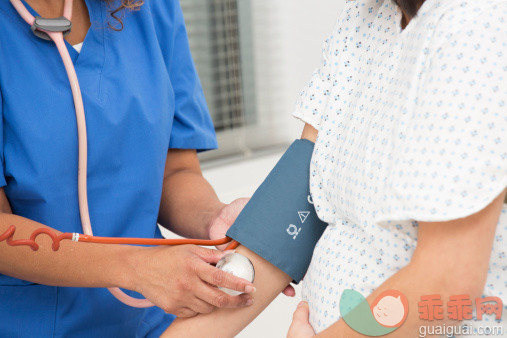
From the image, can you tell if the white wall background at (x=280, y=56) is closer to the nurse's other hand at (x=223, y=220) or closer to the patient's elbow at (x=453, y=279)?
the nurse's other hand at (x=223, y=220)

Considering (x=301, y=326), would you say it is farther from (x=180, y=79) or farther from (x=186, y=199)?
(x=180, y=79)

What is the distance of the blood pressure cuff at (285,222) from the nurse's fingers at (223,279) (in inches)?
3.4

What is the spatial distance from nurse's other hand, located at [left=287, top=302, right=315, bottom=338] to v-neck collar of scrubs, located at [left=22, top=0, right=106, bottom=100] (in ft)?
1.69

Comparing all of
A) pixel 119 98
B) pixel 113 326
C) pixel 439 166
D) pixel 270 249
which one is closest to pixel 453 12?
pixel 439 166

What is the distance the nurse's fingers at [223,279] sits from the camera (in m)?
0.96

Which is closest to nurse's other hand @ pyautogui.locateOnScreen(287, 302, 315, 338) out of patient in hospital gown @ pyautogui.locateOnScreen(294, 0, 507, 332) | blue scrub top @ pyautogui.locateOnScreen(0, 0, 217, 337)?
patient in hospital gown @ pyautogui.locateOnScreen(294, 0, 507, 332)

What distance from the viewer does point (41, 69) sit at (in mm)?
1055

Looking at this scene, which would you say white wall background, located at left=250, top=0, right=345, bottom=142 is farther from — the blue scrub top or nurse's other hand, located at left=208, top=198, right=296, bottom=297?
nurse's other hand, located at left=208, top=198, right=296, bottom=297

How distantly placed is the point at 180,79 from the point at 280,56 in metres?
1.19

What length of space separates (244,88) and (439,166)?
1754 millimetres

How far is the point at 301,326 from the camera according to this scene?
95 centimetres

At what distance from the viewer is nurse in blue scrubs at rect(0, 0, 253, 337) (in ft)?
3.35

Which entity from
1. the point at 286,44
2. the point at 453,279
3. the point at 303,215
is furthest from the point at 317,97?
the point at 286,44

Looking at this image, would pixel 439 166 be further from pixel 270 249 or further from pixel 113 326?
pixel 113 326
